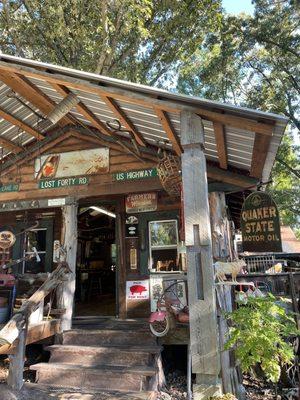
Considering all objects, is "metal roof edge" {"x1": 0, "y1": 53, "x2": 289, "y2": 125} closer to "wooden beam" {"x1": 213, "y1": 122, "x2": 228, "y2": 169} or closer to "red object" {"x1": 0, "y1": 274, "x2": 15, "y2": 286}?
"wooden beam" {"x1": 213, "y1": 122, "x2": 228, "y2": 169}

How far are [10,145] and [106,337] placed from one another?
187 inches

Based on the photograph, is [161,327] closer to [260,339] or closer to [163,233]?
[163,233]

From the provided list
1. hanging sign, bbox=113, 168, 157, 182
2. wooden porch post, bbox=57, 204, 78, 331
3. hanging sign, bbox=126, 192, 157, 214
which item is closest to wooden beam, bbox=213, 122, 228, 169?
hanging sign, bbox=113, 168, 157, 182

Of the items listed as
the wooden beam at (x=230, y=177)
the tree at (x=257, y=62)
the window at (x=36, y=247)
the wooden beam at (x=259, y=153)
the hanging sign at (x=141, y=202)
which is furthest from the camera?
the tree at (x=257, y=62)

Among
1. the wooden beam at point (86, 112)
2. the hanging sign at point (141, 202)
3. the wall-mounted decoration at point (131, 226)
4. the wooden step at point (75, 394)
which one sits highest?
the wooden beam at point (86, 112)

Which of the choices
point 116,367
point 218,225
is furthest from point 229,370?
point 218,225

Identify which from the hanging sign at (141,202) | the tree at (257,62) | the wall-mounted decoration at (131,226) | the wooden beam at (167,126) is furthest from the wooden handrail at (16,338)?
the tree at (257,62)

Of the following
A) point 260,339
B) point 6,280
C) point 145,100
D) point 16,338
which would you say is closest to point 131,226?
point 6,280

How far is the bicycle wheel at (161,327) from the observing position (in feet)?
18.3

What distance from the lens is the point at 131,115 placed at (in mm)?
5812

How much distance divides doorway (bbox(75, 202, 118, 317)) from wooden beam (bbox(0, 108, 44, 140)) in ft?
9.95

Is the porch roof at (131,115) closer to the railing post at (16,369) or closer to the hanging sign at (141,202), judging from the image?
the hanging sign at (141,202)

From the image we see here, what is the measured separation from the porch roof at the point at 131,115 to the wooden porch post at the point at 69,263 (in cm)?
190

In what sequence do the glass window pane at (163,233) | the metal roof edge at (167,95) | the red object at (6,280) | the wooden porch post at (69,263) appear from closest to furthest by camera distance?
the metal roof edge at (167,95)
the red object at (6,280)
the wooden porch post at (69,263)
the glass window pane at (163,233)
